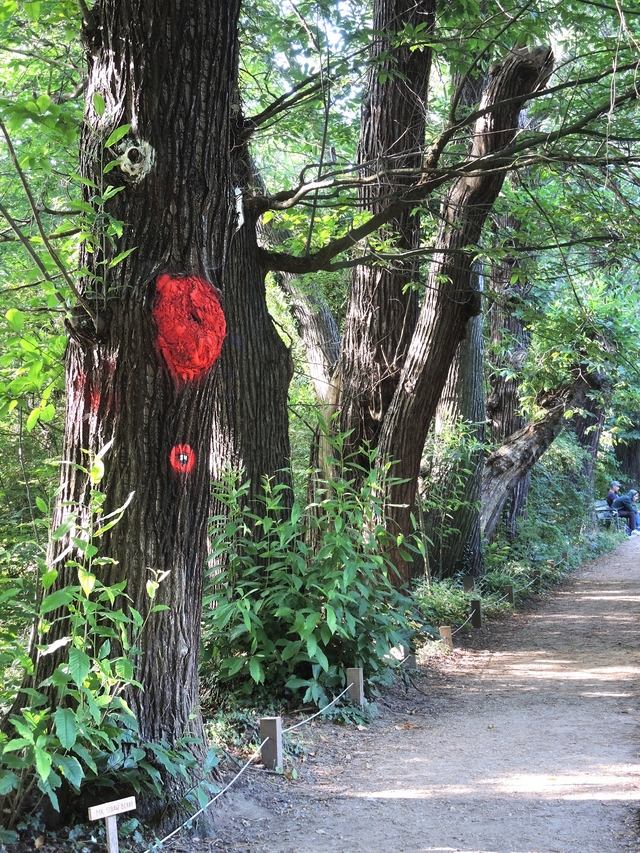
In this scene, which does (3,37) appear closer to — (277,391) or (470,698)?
(277,391)

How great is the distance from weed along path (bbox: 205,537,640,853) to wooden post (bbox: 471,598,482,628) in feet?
5.13

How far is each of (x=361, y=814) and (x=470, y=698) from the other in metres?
3.06

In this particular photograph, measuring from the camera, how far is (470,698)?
7.34 metres

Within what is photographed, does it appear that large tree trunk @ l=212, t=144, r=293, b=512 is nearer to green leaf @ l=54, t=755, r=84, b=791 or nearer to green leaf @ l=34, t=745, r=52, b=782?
green leaf @ l=54, t=755, r=84, b=791

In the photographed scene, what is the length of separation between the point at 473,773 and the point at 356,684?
136cm

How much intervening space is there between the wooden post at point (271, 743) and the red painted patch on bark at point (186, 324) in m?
2.25

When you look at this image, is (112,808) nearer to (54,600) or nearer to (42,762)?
(42,762)

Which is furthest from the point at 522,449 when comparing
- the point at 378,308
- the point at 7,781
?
the point at 7,781

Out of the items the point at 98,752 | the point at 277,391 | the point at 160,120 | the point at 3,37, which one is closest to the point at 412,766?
the point at 98,752

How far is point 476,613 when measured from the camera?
10.5 meters

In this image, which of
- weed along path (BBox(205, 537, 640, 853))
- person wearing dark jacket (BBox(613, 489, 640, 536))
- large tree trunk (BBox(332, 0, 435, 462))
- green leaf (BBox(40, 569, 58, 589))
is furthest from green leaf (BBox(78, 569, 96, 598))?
person wearing dark jacket (BBox(613, 489, 640, 536))

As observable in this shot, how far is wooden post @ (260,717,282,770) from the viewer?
4945 millimetres

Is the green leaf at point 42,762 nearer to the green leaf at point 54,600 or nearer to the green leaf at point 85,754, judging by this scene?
the green leaf at point 85,754

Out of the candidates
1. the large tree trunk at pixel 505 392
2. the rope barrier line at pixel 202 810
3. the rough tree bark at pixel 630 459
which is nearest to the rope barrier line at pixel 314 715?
the rope barrier line at pixel 202 810
